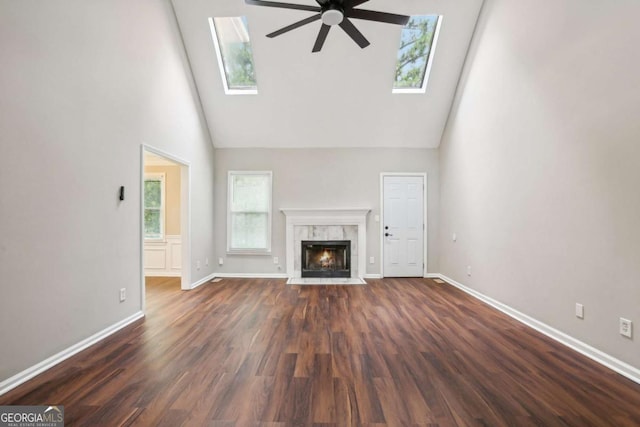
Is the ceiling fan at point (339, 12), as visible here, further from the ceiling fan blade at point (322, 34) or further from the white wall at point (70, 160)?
the white wall at point (70, 160)

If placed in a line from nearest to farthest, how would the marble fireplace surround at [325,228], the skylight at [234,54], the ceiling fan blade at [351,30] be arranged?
1. the ceiling fan blade at [351,30]
2. the skylight at [234,54]
3. the marble fireplace surround at [325,228]

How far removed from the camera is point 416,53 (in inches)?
186

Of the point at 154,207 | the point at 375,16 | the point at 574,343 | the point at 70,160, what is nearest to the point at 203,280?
the point at 154,207

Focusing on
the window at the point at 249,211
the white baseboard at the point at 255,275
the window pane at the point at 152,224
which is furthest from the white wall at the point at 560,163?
the window pane at the point at 152,224

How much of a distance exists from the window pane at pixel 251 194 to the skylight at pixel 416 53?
316cm

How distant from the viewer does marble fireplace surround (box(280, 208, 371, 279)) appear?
5621 millimetres

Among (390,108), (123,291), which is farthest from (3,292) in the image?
(390,108)

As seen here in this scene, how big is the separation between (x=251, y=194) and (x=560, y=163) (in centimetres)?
489

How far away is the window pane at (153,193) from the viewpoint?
5883 millimetres

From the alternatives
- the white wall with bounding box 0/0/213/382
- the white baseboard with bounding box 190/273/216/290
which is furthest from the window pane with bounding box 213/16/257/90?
the white baseboard with bounding box 190/273/216/290

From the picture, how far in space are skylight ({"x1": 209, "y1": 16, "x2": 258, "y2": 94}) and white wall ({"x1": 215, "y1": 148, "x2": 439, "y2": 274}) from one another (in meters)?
1.27

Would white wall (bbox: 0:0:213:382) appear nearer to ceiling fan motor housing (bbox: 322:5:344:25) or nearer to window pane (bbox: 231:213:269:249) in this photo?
ceiling fan motor housing (bbox: 322:5:344:25)

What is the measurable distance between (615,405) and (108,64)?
5.02m

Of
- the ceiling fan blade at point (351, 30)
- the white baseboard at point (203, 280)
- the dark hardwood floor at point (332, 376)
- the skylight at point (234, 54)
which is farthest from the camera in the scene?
the white baseboard at point (203, 280)
